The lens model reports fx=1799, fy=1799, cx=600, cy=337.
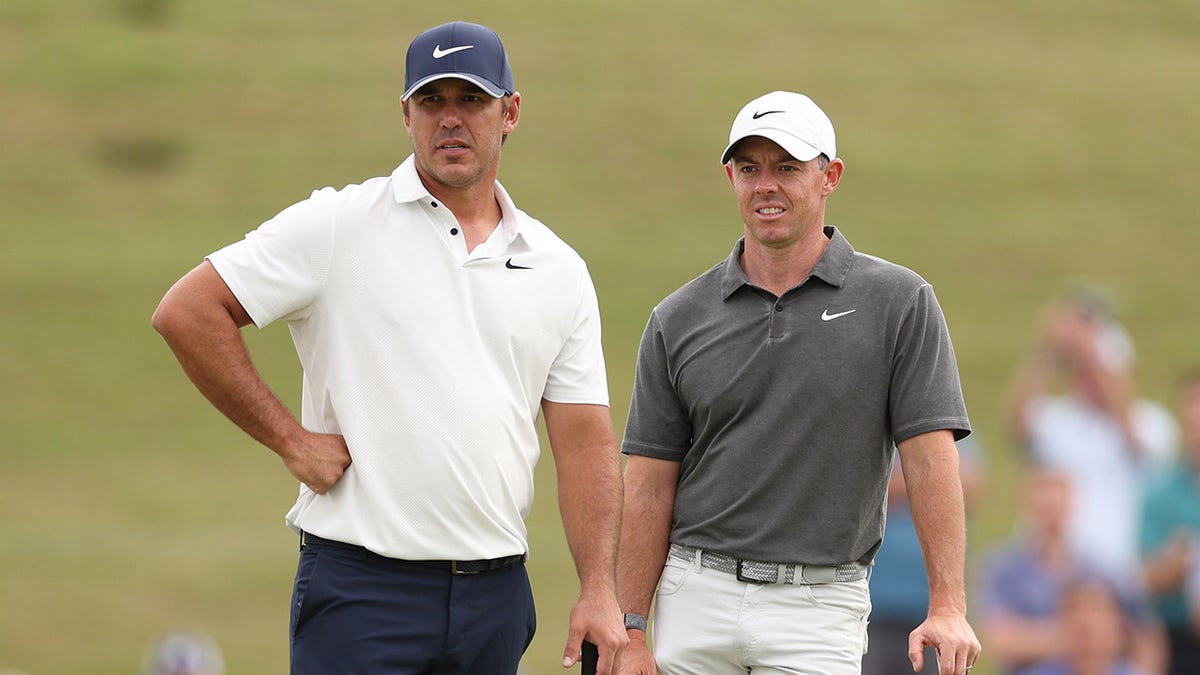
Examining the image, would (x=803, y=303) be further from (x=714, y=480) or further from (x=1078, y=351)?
(x=1078, y=351)

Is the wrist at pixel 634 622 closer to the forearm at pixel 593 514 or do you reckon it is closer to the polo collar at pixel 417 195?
the forearm at pixel 593 514

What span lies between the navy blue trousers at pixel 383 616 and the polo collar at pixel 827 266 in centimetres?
88

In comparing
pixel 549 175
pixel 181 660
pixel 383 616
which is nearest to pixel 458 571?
pixel 383 616

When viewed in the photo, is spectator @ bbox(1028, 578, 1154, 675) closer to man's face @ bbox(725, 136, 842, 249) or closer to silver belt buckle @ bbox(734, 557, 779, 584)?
silver belt buckle @ bbox(734, 557, 779, 584)

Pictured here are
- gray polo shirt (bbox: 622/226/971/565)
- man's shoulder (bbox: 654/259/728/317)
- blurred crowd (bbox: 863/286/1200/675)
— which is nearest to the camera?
gray polo shirt (bbox: 622/226/971/565)

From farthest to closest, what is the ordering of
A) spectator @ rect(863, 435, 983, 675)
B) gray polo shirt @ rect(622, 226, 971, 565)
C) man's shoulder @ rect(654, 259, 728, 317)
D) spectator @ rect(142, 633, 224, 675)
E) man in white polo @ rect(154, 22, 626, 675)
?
spectator @ rect(142, 633, 224, 675), spectator @ rect(863, 435, 983, 675), man's shoulder @ rect(654, 259, 728, 317), gray polo shirt @ rect(622, 226, 971, 565), man in white polo @ rect(154, 22, 626, 675)

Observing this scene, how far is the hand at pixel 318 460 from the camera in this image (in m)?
3.90

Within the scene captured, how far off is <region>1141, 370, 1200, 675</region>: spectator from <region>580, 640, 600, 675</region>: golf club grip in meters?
5.79

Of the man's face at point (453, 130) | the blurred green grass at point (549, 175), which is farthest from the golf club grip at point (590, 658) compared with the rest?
the blurred green grass at point (549, 175)

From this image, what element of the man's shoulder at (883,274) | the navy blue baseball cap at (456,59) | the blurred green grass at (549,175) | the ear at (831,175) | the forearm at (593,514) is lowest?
the forearm at (593,514)

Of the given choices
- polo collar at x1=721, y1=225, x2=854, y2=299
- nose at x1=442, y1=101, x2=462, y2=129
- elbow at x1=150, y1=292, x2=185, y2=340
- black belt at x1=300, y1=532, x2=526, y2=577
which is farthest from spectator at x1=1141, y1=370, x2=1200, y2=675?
elbow at x1=150, y1=292, x2=185, y2=340

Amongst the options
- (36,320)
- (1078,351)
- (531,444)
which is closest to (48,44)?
(36,320)

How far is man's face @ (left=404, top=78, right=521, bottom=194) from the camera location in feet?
13.1

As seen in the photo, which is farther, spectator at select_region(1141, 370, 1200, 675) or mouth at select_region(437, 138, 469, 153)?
spectator at select_region(1141, 370, 1200, 675)
